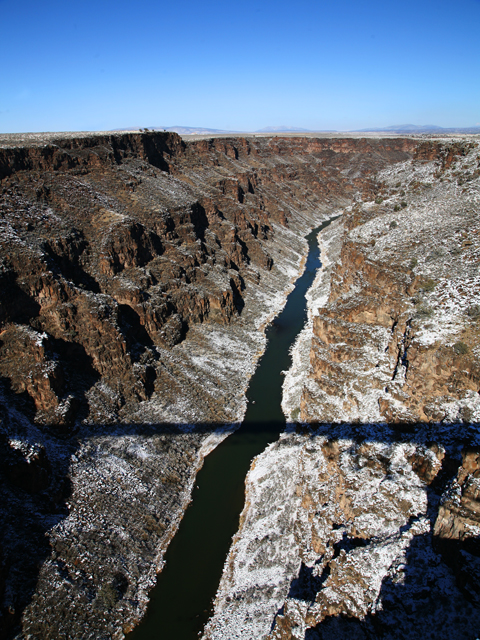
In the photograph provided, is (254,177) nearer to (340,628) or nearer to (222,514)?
(222,514)

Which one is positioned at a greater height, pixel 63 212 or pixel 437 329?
pixel 63 212

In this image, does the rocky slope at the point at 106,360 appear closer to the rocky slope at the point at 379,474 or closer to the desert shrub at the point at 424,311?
the rocky slope at the point at 379,474

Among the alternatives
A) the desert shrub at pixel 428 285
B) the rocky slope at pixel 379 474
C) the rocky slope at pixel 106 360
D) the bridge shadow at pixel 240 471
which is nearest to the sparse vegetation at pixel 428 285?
the desert shrub at pixel 428 285

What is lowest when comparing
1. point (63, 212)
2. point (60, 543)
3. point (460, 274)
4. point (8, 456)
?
point (60, 543)

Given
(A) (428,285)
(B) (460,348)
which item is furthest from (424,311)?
(B) (460,348)

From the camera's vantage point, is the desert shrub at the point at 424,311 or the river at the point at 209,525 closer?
the river at the point at 209,525

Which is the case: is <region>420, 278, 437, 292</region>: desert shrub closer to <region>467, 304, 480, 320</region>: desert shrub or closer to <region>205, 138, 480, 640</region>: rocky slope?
<region>205, 138, 480, 640</region>: rocky slope

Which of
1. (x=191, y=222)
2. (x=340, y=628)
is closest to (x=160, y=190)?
(x=191, y=222)
